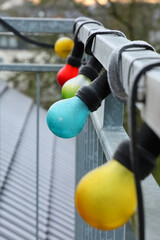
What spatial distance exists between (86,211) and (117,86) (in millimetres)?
201

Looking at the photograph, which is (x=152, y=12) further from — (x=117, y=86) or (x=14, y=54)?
(x=117, y=86)

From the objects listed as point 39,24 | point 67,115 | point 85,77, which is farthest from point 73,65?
point 39,24

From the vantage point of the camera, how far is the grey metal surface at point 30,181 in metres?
3.66

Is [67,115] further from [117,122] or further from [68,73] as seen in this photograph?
[68,73]

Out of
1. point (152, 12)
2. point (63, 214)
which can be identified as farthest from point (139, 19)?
point (63, 214)

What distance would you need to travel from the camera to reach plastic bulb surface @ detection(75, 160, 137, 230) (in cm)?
59

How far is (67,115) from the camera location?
901 mm

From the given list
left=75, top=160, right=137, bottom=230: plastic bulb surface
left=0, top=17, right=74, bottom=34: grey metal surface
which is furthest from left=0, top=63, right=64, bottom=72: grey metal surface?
left=75, top=160, right=137, bottom=230: plastic bulb surface

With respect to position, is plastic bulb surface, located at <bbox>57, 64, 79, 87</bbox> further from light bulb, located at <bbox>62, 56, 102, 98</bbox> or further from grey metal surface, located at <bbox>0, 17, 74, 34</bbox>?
grey metal surface, located at <bbox>0, 17, 74, 34</bbox>

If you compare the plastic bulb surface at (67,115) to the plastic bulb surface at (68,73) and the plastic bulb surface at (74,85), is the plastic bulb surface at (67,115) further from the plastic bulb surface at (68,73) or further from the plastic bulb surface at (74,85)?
the plastic bulb surface at (68,73)

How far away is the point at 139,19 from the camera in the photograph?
10.2m

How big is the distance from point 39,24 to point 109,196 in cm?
188

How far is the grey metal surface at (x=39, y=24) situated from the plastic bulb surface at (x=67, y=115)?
147 centimetres

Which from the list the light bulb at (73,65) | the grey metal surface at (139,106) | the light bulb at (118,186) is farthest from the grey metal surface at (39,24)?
the light bulb at (118,186)
